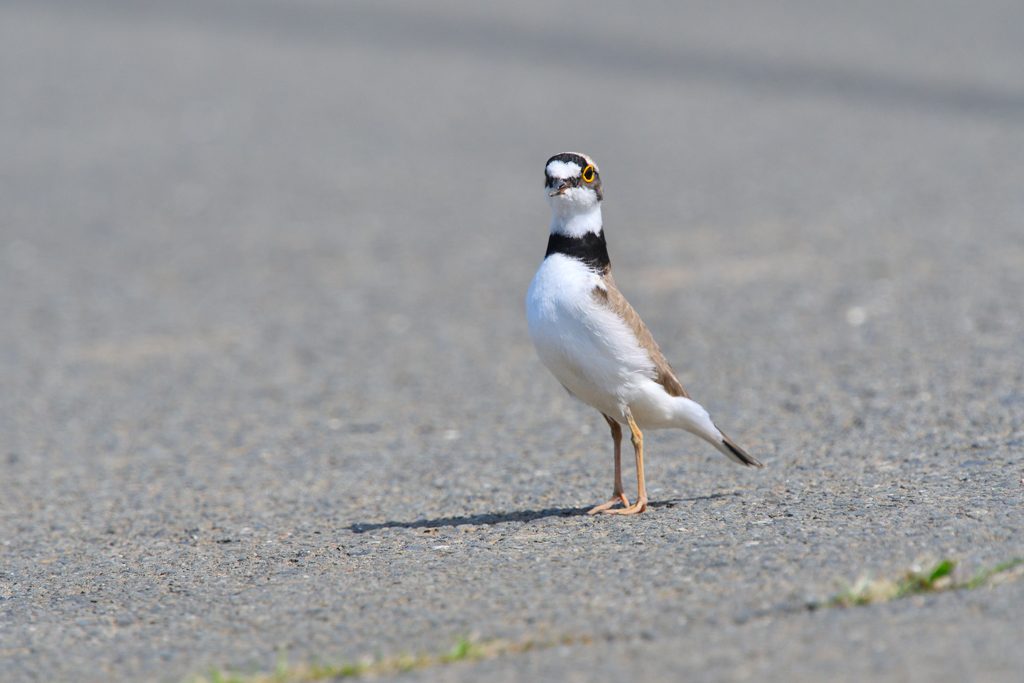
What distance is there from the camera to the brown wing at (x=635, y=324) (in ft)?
18.4

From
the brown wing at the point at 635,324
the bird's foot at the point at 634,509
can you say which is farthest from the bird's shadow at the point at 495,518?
the brown wing at the point at 635,324

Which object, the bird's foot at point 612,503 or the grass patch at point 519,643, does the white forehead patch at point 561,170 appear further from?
the grass patch at point 519,643

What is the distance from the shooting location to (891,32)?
71.7ft

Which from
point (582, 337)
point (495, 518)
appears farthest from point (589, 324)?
point (495, 518)

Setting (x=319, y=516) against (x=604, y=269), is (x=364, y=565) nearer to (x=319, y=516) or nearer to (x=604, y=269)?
(x=319, y=516)

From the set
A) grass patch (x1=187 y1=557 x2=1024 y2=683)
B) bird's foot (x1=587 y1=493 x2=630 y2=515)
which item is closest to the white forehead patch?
bird's foot (x1=587 y1=493 x2=630 y2=515)

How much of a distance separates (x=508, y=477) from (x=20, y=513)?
309cm

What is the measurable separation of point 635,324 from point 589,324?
32 centimetres

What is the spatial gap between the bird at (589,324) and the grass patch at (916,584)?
1657 millimetres

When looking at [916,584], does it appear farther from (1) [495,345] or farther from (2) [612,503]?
(1) [495,345]

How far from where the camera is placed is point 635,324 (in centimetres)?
574

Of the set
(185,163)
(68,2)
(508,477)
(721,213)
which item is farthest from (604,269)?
(68,2)

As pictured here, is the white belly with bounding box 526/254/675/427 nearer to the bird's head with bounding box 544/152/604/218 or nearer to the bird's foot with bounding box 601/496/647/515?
the bird's head with bounding box 544/152/604/218

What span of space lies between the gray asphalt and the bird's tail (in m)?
0.25
